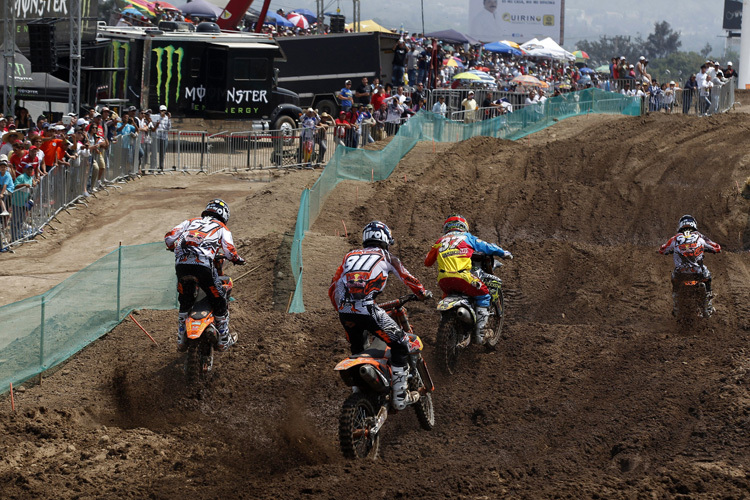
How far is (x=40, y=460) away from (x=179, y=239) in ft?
9.26

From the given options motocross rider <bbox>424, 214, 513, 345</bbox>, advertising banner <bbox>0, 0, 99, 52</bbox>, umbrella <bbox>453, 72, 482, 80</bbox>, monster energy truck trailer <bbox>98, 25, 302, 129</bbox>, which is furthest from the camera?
umbrella <bbox>453, 72, 482, 80</bbox>

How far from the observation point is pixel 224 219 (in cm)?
992

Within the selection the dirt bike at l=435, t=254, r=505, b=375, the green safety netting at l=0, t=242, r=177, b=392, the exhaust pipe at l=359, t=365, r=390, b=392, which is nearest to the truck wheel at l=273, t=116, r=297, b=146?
the green safety netting at l=0, t=242, r=177, b=392

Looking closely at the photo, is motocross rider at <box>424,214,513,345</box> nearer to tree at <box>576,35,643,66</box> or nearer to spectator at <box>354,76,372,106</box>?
spectator at <box>354,76,372,106</box>

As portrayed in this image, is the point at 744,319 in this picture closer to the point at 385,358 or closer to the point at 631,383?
the point at 631,383

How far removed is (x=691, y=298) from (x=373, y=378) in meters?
7.13

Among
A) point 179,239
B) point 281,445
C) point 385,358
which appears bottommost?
point 281,445

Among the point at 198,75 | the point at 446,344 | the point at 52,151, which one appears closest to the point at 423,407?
the point at 446,344

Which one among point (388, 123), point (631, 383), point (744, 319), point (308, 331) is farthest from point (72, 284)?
point (388, 123)

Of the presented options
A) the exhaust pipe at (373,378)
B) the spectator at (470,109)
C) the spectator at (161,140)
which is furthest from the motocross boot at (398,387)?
the spectator at (470,109)

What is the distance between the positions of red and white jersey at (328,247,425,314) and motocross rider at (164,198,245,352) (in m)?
1.85

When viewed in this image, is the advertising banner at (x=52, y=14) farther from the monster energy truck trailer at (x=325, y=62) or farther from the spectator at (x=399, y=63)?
the spectator at (x=399, y=63)

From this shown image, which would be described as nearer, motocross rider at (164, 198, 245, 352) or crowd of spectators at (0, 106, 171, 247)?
motocross rider at (164, 198, 245, 352)

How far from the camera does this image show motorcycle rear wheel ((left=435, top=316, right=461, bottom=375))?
977 cm
